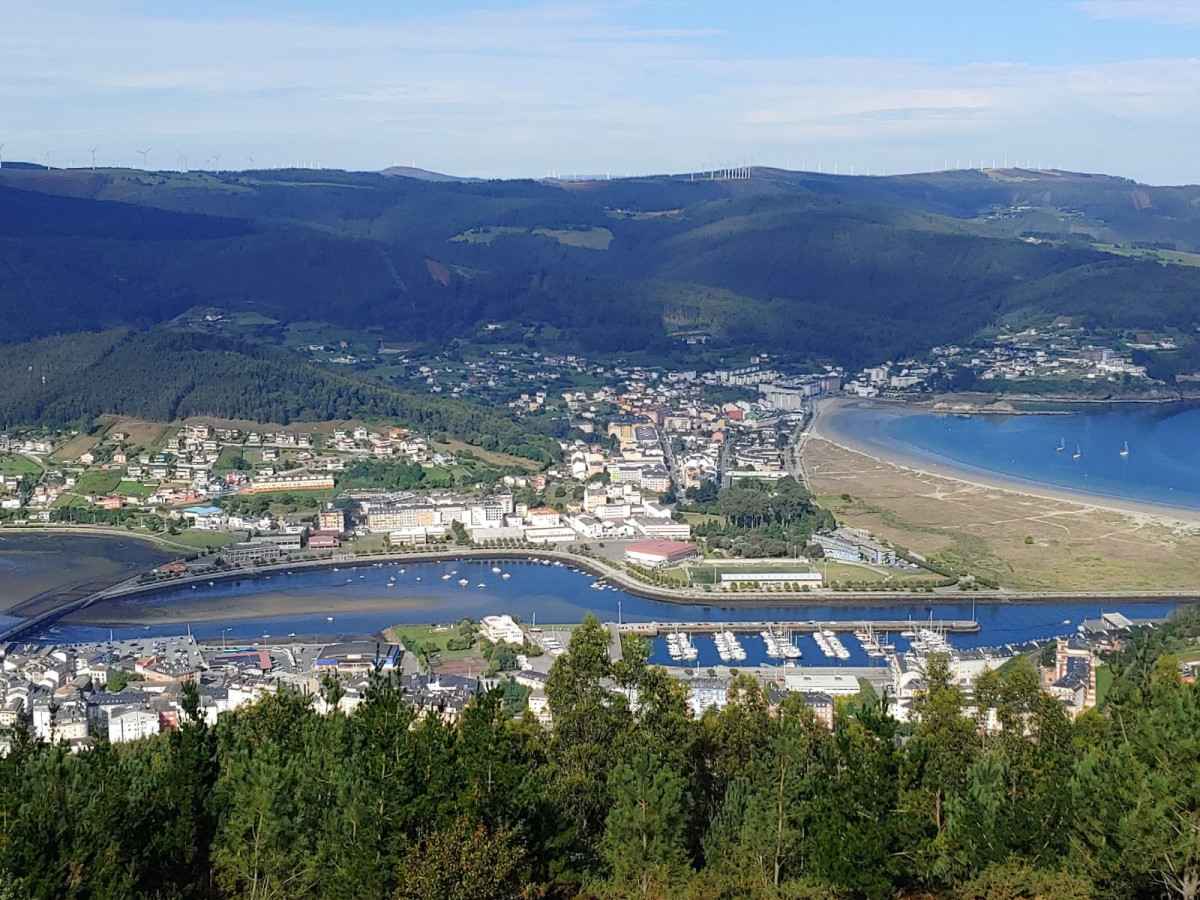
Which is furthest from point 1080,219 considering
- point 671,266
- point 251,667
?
point 251,667

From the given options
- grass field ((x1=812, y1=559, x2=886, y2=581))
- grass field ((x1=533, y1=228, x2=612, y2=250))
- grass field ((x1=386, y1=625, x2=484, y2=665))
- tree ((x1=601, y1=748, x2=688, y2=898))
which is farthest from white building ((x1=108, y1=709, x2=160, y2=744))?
grass field ((x1=533, y1=228, x2=612, y2=250))

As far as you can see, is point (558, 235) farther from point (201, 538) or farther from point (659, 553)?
point (659, 553)

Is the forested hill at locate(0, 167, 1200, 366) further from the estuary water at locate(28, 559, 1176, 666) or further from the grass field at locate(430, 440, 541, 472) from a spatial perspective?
the estuary water at locate(28, 559, 1176, 666)

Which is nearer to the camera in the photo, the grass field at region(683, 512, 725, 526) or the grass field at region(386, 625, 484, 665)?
the grass field at region(386, 625, 484, 665)

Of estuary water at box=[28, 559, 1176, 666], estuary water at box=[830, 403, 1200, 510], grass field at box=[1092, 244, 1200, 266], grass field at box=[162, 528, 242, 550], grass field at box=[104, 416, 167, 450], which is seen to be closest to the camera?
estuary water at box=[28, 559, 1176, 666]

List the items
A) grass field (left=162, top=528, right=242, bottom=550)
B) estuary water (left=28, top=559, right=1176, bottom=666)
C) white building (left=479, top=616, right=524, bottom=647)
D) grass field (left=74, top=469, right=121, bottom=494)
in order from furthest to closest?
grass field (left=74, top=469, right=121, bottom=494)
grass field (left=162, top=528, right=242, bottom=550)
estuary water (left=28, top=559, right=1176, bottom=666)
white building (left=479, top=616, right=524, bottom=647)

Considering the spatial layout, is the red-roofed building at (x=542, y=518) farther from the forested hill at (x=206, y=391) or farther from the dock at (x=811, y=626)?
the dock at (x=811, y=626)

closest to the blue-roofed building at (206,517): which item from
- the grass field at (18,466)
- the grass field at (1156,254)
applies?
the grass field at (18,466)
